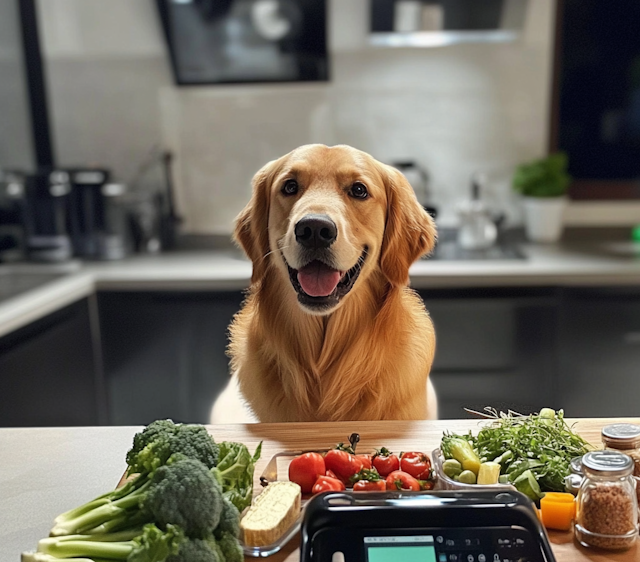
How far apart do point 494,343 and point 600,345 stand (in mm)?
383

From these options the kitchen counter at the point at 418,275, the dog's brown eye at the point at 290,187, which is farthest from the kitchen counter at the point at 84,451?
the kitchen counter at the point at 418,275

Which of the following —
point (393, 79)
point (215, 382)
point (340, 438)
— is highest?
point (393, 79)

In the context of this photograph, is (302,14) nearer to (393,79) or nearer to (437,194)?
(393,79)

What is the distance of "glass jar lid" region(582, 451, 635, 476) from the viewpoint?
2.67 feet

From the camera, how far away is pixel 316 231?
135cm

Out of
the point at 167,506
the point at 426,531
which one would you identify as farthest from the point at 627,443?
the point at 167,506

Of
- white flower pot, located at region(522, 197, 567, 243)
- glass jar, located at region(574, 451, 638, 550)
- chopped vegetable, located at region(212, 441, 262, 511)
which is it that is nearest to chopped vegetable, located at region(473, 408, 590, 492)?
glass jar, located at region(574, 451, 638, 550)

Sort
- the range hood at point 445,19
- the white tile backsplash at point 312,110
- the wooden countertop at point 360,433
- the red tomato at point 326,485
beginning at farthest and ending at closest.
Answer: the white tile backsplash at point 312,110 < the range hood at point 445,19 < the wooden countertop at point 360,433 < the red tomato at point 326,485

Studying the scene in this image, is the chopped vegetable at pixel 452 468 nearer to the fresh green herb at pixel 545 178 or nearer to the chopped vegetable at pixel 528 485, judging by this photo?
the chopped vegetable at pixel 528 485

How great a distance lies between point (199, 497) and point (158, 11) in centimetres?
276

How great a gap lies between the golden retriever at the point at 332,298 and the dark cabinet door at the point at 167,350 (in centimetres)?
114

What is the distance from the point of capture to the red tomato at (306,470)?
0.97 m

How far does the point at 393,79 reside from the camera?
3.20 metres

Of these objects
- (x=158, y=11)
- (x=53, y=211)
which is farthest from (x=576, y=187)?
(x=53, y=211)
